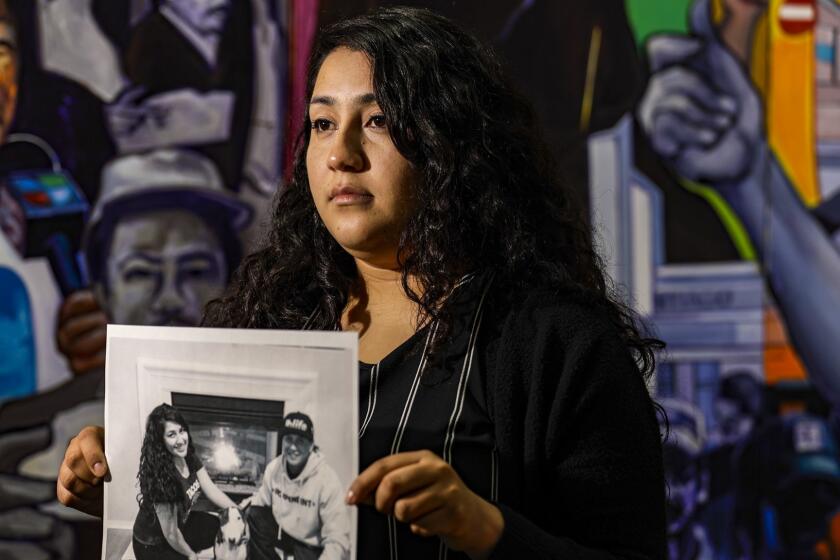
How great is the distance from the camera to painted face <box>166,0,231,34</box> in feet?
9.59

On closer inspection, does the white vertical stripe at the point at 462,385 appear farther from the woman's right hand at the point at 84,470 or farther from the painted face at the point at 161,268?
the painted face at the point at 161,268

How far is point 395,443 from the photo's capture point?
3.59ft

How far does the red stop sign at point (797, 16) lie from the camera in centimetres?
284

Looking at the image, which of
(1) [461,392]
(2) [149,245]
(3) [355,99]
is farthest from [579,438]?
(2) [149,245]

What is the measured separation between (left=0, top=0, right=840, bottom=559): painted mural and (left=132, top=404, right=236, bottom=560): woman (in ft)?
6.17

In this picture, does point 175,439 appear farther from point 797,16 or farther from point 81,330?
point 797,16

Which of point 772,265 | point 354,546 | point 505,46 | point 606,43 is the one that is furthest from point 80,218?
point 354,546

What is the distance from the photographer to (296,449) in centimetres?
98

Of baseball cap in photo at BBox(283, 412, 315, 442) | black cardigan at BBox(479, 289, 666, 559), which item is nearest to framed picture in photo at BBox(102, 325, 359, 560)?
baseball cap in photo at BBox(283, 412, 315, 442)

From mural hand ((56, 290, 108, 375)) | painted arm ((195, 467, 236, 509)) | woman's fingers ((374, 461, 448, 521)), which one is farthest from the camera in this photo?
mural hand ((56, 290, 108, 375))

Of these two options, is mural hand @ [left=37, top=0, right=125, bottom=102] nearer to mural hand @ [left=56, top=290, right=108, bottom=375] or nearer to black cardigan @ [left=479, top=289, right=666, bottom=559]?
mural hand @ [left=56, top=290, right=108, bottom=375]

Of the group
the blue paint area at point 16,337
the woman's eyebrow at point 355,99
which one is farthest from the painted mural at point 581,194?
the woman's eyebrow at point 355,99

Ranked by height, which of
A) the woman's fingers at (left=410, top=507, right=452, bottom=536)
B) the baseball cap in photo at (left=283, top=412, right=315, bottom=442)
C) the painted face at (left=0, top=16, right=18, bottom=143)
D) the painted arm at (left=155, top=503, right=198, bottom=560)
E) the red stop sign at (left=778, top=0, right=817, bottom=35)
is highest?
the red stop sign at (left=778, top=0, right=817, bottom=35)

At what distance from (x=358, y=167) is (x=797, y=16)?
2091 mm
